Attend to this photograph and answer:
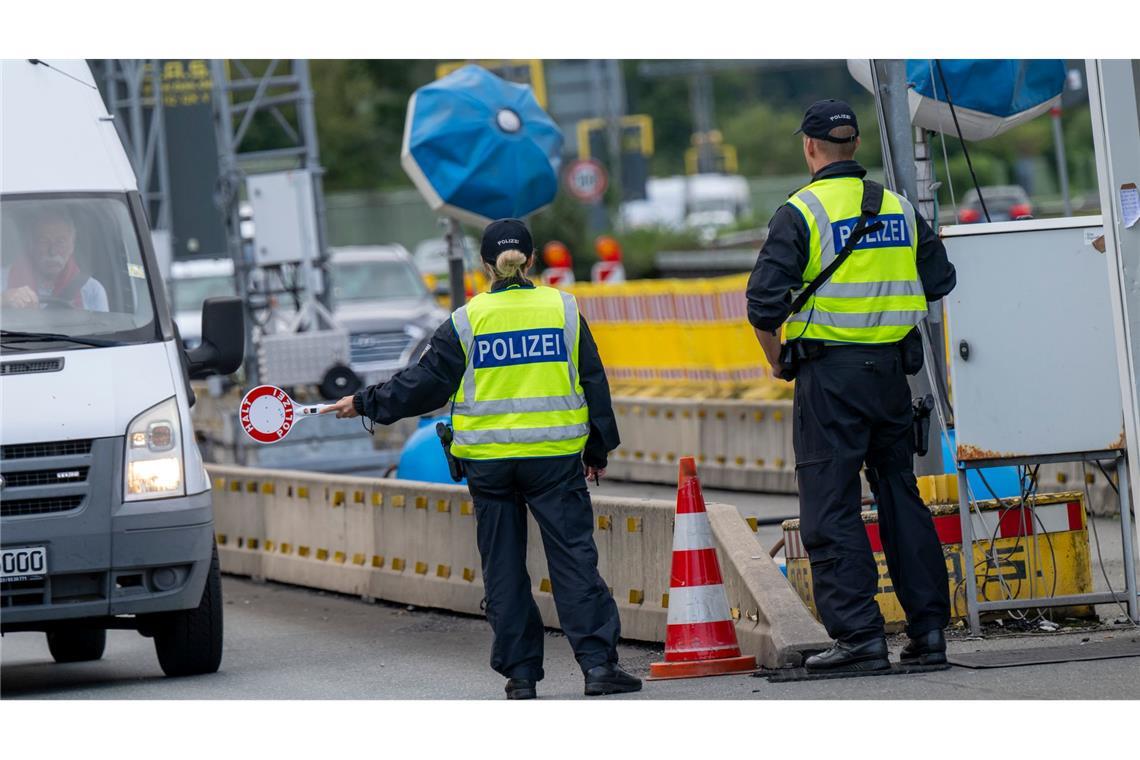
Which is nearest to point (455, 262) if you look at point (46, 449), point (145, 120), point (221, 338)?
point (221, 338)

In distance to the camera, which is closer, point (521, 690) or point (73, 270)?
point (521, 690)

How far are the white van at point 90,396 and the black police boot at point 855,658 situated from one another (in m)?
2.98

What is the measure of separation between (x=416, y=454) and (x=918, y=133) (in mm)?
4391

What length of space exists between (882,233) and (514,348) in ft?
4.90

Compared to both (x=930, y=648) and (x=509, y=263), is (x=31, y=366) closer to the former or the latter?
(x=509, y=263)

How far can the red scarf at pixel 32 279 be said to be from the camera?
923 cm

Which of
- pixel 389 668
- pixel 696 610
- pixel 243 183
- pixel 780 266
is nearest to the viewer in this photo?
pixel 780 266

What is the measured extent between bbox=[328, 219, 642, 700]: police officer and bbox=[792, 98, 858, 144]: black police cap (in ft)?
3.80

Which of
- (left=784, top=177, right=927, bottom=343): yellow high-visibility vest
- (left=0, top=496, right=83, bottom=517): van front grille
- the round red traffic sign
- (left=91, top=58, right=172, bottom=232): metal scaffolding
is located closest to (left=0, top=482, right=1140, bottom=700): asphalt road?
(left=0, top=496, right=83, bottom=517): van front grille

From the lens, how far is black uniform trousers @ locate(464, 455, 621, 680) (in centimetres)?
783

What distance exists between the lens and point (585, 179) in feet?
129

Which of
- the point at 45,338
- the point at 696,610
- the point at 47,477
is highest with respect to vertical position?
the point at 45,338

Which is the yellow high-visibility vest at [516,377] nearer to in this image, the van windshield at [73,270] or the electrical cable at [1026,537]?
the van windshield at [73,270]

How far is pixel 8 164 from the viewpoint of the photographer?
373 inches
